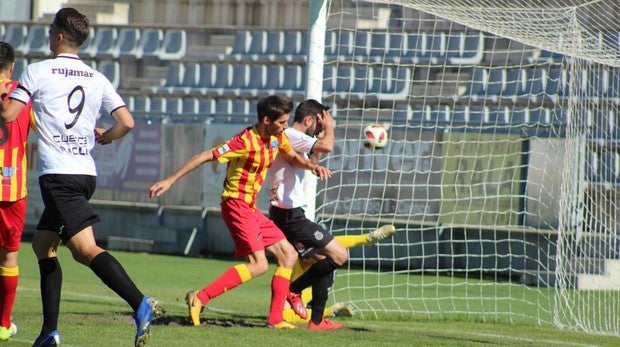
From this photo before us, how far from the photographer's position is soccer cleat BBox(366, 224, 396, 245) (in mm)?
9695

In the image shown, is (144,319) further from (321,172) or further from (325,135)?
(325,135)

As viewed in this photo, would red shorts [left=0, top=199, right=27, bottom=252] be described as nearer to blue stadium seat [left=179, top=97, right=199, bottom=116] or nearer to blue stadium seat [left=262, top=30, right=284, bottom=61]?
blue stadium seat [left=262, top=30, right=284, bottom=61]

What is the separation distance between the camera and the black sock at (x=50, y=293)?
6.52m

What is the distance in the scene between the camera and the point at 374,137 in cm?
1156

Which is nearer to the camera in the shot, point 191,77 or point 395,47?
point 395,47

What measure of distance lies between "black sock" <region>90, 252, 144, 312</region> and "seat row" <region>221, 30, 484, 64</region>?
346 inches

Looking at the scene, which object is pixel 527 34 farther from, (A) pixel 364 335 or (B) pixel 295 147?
(A) pixel 364 335

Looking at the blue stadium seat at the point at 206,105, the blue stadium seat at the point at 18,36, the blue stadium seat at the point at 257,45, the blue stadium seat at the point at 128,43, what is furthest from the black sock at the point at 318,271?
the blue stadium seat at the point at 18,36

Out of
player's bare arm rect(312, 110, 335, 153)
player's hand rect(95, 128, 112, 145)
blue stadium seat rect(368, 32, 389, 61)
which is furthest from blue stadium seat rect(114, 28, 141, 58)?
player's hand rect(95, 128, 112, 145)

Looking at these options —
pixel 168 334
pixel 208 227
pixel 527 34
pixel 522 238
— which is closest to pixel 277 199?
pixel 168 334

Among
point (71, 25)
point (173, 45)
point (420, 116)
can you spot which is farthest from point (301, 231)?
point (173, 45)

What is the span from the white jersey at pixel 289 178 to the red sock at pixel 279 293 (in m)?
0.55

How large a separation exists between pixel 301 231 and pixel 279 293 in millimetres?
531

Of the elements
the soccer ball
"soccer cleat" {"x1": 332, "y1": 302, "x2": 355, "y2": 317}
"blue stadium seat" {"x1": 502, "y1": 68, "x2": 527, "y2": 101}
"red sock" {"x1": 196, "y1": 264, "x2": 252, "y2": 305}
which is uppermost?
"blue stadium seat" {"x1": 502, "y1": 68, "x2": 527, "y2": 101}
